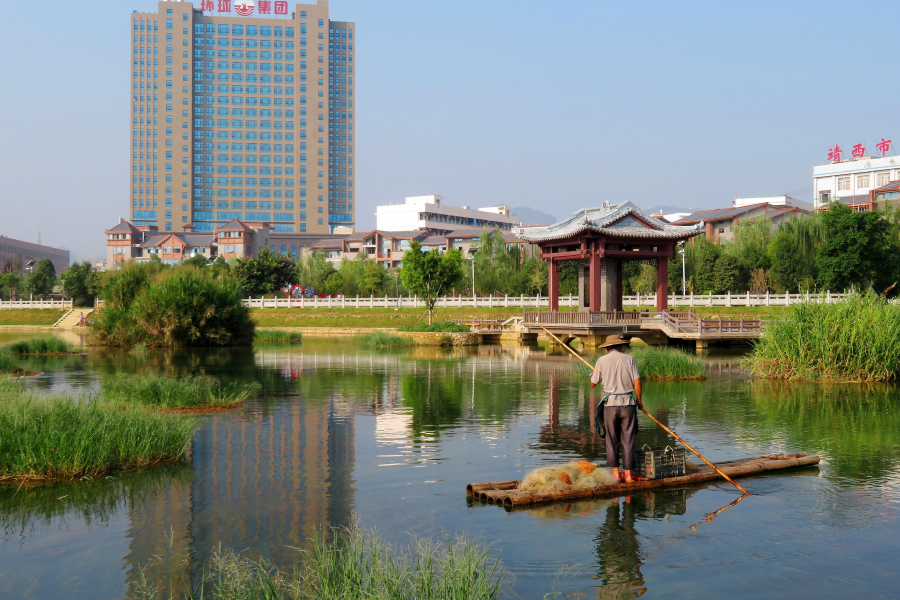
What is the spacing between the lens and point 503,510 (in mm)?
8719

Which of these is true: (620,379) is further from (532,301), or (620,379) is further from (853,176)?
(853,176)

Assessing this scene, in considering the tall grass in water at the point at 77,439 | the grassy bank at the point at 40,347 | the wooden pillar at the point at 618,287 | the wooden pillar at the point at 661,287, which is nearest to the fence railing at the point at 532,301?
the wooden pillar at the point at 661,287

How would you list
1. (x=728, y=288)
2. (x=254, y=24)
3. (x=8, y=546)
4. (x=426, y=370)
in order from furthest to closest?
(x=254, y=24)
(x=728, y=288)
(x=426, y=370)
(x=8, y=546)

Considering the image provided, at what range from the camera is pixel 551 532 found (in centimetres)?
790

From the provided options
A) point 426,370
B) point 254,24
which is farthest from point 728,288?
point 254,24

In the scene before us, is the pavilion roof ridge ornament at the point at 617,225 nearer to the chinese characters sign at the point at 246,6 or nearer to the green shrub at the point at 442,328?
the green shrub at the point at 442,328

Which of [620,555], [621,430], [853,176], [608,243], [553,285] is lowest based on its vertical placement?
[620,555]

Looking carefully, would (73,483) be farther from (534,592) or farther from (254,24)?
(254,24)

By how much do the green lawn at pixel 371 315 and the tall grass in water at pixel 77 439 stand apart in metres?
37.9

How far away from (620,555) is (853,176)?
105 m

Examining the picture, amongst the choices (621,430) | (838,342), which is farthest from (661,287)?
(621,430)

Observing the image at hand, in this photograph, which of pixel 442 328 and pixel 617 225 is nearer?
pixel 617 225

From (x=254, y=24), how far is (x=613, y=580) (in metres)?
163

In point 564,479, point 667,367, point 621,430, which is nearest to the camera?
point 564,479
